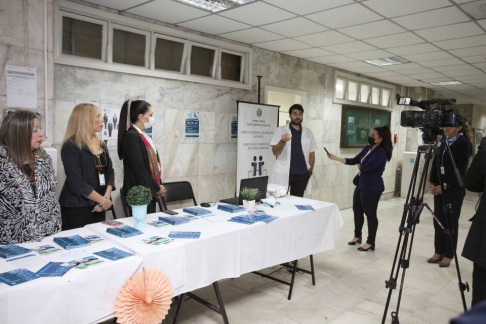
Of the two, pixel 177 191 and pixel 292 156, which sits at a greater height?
pixel 292 156

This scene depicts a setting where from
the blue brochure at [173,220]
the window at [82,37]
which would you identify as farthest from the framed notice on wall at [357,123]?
the blue brochure at [173,220]

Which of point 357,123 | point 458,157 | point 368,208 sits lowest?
point 368,208

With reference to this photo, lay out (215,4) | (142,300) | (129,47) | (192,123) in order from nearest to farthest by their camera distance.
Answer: (142,300)
(215,4)
(129,47)
(192,123)

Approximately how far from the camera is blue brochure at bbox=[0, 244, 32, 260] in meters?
1.81

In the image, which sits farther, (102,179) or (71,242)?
(102,179)

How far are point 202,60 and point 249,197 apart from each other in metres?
2.66

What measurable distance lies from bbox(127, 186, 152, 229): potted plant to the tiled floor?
0.91 m

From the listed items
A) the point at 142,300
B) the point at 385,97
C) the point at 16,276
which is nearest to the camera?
the point at 16,276

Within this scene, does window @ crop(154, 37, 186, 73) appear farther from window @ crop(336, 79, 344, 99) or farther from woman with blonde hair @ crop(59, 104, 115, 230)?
window @ crop(336, 79, 344, 99)

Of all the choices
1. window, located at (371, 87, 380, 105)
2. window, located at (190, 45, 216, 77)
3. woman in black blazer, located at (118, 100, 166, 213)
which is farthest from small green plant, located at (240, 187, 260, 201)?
window, located at (371, 87, 380, 105)

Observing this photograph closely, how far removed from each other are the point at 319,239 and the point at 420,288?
1.20m

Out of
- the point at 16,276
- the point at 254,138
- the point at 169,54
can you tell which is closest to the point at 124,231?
the point at 16,276

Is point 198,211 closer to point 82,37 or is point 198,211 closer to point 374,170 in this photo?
point 82,37

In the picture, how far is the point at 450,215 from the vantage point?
11.6 ft
